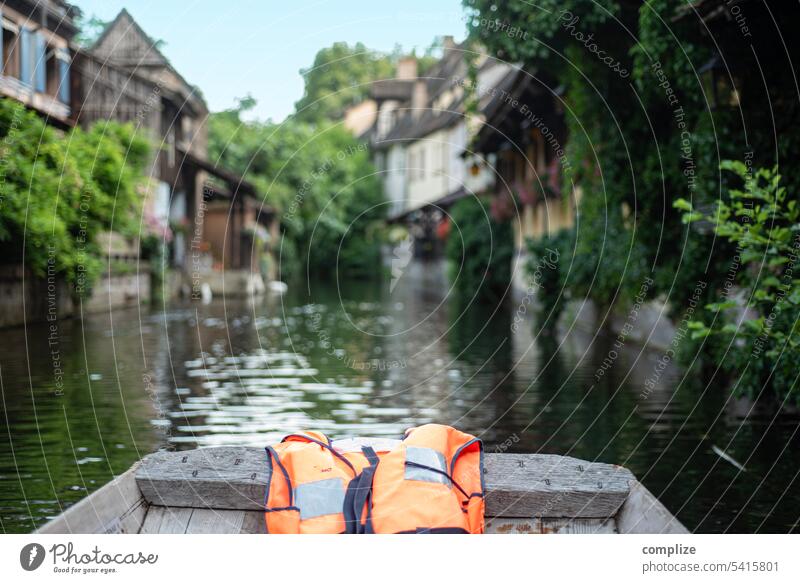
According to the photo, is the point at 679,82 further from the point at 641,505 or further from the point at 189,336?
the point at 189,336

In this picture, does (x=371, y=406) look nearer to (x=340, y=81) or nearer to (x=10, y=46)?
(x=10, y=46)

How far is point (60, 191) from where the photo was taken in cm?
1962

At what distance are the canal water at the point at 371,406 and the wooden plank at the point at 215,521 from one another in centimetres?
128

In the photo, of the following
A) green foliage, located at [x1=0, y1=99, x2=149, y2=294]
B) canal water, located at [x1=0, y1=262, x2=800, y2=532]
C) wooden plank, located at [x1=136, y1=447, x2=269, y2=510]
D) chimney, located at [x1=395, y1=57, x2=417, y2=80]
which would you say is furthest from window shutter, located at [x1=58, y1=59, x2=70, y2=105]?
wooden plank, located at [x1=136, y1=447, x2=269, y2=510]

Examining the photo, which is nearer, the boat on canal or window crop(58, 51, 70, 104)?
the boat on canal

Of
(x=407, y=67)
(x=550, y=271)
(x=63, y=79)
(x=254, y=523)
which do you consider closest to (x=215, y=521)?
(x=254, y=523)

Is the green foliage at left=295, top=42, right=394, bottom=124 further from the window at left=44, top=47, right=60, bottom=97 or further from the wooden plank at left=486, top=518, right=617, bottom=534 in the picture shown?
the wooden plank at left=486, top=518, right=617, bottom=534

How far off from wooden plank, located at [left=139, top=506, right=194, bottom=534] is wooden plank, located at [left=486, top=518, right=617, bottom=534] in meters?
1.40

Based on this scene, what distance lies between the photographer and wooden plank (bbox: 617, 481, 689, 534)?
15.2 ft

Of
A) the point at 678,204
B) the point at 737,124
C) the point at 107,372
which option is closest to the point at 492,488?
the point at 678,204

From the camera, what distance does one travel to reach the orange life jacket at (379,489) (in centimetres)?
493

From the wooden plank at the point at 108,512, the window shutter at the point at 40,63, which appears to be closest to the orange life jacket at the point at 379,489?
the wooden plank at the point at 108,512

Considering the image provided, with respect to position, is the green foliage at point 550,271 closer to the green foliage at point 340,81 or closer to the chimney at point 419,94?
the green foliage at point 340,81

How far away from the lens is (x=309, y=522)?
496 cm
